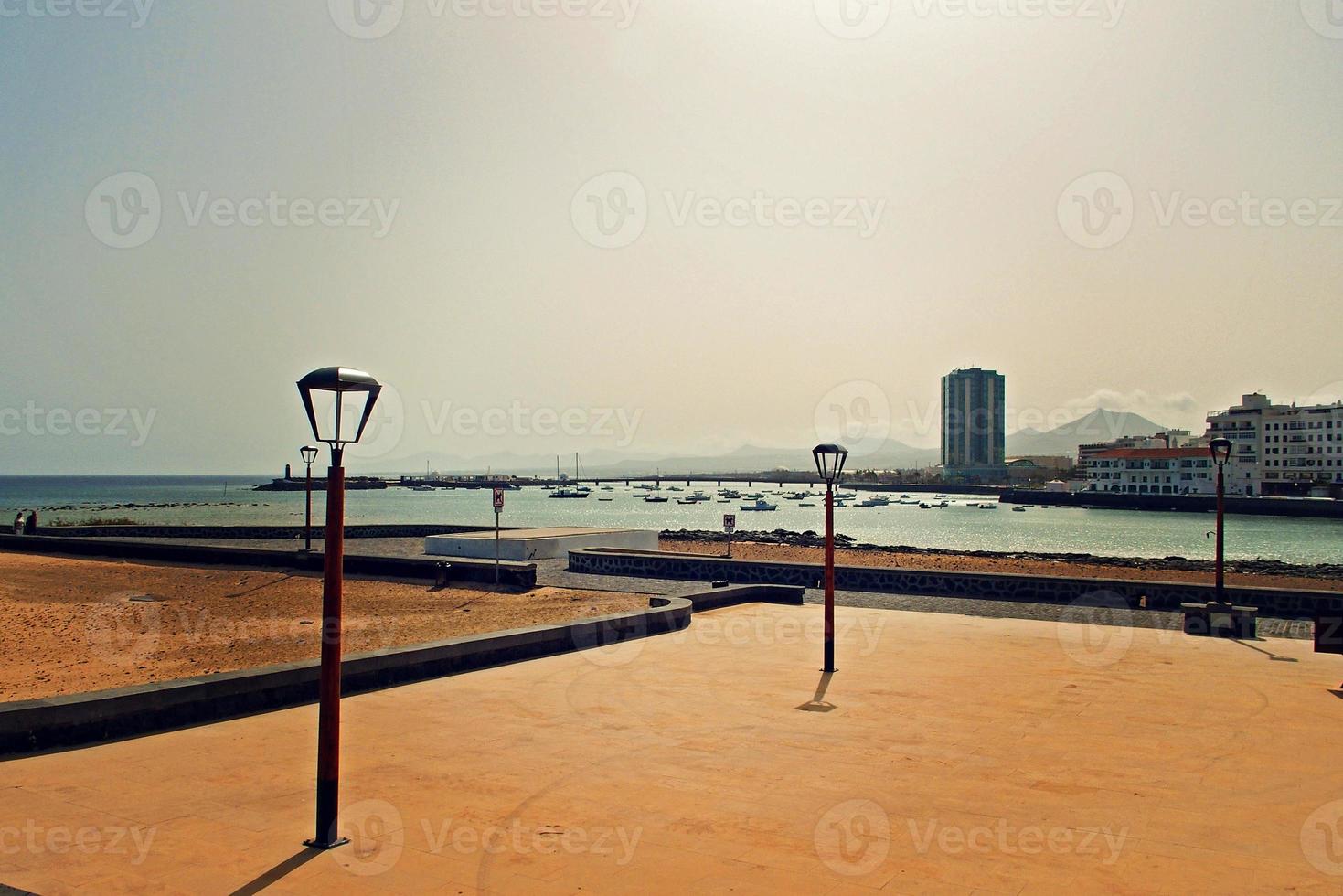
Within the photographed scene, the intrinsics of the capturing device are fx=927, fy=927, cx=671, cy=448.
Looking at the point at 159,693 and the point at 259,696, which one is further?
the point at 259,696

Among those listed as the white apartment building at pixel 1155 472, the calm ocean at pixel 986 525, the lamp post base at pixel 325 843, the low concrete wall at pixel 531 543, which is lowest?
the calm ocean at pixel 986 525

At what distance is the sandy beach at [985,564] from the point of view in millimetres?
30828

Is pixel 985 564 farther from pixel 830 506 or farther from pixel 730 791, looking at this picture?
pixel 730 791

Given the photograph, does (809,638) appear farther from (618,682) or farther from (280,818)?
(280,818)

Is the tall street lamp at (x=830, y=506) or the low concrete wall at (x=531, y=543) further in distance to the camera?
the low concrete wall at (x=531, y=543)

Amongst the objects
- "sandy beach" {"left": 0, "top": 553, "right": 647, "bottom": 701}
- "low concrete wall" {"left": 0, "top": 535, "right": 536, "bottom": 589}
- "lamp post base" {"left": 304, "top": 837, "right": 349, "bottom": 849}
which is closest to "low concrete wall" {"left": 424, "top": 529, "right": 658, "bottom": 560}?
"low concrete wall" {"left": 0, "top": 535, "right": 536, "bottom": 589}

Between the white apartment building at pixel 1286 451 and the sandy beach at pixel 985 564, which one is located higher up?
the white apartment building at pixel 1286 451

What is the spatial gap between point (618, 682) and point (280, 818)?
5.21 meters

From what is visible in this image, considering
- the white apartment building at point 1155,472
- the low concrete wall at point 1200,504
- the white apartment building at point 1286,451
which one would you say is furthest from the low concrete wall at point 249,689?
the white apartment building at point 1286,451

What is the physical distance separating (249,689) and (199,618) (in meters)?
10.1

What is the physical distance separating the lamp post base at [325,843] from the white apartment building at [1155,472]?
130397 millimetres

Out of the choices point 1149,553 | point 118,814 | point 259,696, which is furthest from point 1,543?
point 1149,553

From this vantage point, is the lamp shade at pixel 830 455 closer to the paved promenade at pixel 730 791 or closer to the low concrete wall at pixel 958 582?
the paved promenade at pixel 730 791

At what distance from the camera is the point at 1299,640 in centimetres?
1491
